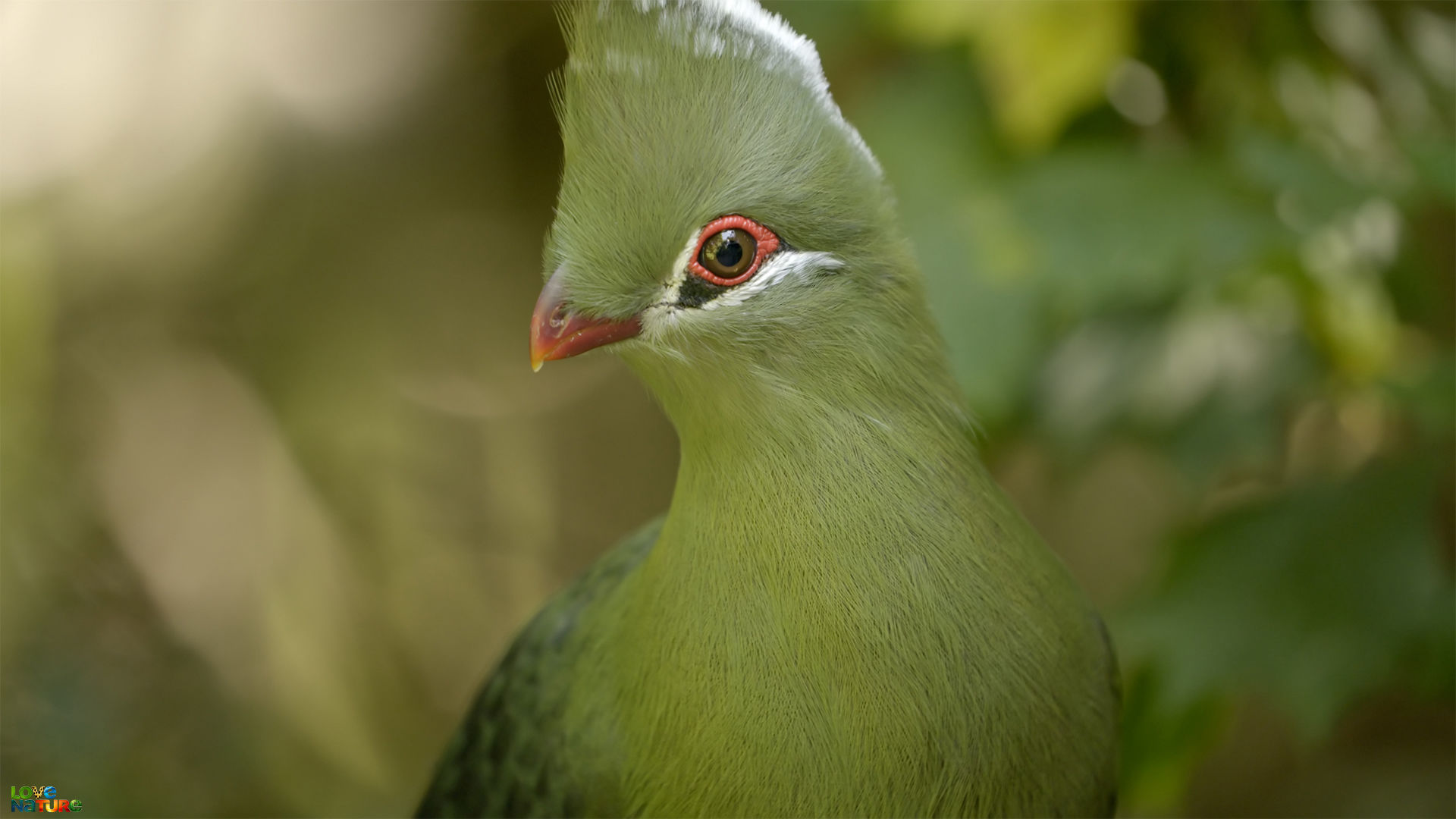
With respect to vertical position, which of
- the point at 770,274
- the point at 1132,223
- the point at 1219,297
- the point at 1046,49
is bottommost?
the point at 1219,297

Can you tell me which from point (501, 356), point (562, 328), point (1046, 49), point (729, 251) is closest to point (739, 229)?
point (729, 251)

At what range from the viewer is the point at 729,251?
1.15 metres

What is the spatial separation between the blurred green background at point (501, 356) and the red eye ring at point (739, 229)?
1095 mm

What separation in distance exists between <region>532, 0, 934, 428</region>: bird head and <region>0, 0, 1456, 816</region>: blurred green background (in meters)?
1.04

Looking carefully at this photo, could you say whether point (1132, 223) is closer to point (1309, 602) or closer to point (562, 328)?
point (1309, 602)

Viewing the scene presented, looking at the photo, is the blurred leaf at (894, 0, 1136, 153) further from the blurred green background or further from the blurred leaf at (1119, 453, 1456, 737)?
the blurred leaf at (1119, 453, 1456, 737)

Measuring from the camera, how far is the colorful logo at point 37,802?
5.32ft

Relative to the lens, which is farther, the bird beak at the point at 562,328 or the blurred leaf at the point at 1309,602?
the blurred leaf at the point at 1309,602

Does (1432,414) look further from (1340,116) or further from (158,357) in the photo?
(158,357)

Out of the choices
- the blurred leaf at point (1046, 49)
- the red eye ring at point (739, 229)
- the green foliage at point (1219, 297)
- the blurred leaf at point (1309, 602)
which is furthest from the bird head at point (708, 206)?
the blurred leaf at point (1309, 602)

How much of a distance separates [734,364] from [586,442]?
2.77 m

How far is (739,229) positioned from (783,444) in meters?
0.23

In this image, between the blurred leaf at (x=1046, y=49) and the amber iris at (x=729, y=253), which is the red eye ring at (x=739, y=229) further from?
the blurred leaf at (x=1046, y=49)

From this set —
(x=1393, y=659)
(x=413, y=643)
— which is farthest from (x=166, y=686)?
(x=1393, y=659)
